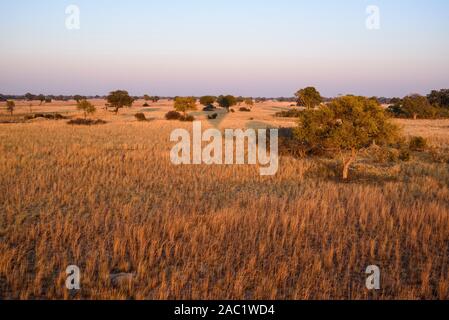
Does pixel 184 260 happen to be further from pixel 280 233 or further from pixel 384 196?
pixel 384 196

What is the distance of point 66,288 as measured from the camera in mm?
5379

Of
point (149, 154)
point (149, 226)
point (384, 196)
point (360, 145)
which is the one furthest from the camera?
point (149, 154)

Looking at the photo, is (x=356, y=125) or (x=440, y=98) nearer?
(x=356, y=125)

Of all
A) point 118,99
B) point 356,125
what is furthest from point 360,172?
point 118,99

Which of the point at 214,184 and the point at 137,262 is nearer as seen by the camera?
the point at 137,262

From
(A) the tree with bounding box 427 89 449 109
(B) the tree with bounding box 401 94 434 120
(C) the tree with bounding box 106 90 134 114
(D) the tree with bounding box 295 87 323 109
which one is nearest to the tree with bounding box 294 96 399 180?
(D) the tree with bounding box 295 87 323 109

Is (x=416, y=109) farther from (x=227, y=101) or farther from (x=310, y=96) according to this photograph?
(x=227, y=101)

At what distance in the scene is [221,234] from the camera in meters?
7.84

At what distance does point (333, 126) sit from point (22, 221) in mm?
11884

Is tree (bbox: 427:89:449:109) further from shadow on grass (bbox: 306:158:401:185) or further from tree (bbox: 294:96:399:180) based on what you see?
tree (bbox: 294:96:399:180)

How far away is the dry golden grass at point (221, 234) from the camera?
5.69 m

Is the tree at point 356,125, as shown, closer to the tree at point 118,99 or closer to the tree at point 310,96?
the tree at point 310,96

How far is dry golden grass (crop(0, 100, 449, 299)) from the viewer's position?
5688mm

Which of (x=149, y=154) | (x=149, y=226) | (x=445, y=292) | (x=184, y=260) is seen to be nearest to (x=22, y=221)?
(x=149, y=226)
